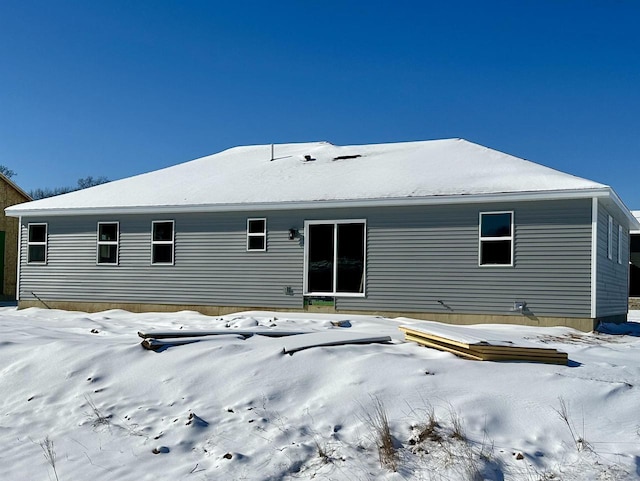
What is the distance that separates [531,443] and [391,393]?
1543 millimetres

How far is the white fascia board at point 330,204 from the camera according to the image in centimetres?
1306

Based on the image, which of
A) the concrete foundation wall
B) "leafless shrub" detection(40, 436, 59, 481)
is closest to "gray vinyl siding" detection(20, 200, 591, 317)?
the concrete foundation wall

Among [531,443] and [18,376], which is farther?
[18,376]

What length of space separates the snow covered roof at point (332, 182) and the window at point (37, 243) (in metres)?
0.49

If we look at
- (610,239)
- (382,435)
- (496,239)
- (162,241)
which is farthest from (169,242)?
(382,435)

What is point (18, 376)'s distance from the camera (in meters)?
8.27

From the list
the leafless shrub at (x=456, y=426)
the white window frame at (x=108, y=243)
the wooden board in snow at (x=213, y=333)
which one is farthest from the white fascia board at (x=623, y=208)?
the white window frame at (x=108, y=243)

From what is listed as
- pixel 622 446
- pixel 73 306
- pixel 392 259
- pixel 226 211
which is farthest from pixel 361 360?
pixel 73 306

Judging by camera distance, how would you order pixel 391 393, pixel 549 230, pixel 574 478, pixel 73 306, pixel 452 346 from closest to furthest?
pixel 574 478, pixel 391 393, pixel 452 346, pixel 549 230, pixel 73 306

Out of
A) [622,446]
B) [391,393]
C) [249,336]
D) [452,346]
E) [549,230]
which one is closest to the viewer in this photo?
[622,446]

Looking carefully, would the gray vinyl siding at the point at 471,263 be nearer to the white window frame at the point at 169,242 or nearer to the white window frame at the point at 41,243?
the white window frame at the point at 169,242

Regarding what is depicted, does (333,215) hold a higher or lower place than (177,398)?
higher

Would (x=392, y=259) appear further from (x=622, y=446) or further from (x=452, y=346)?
(x=622, y=446)

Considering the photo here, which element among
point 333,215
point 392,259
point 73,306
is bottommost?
point 73,306
